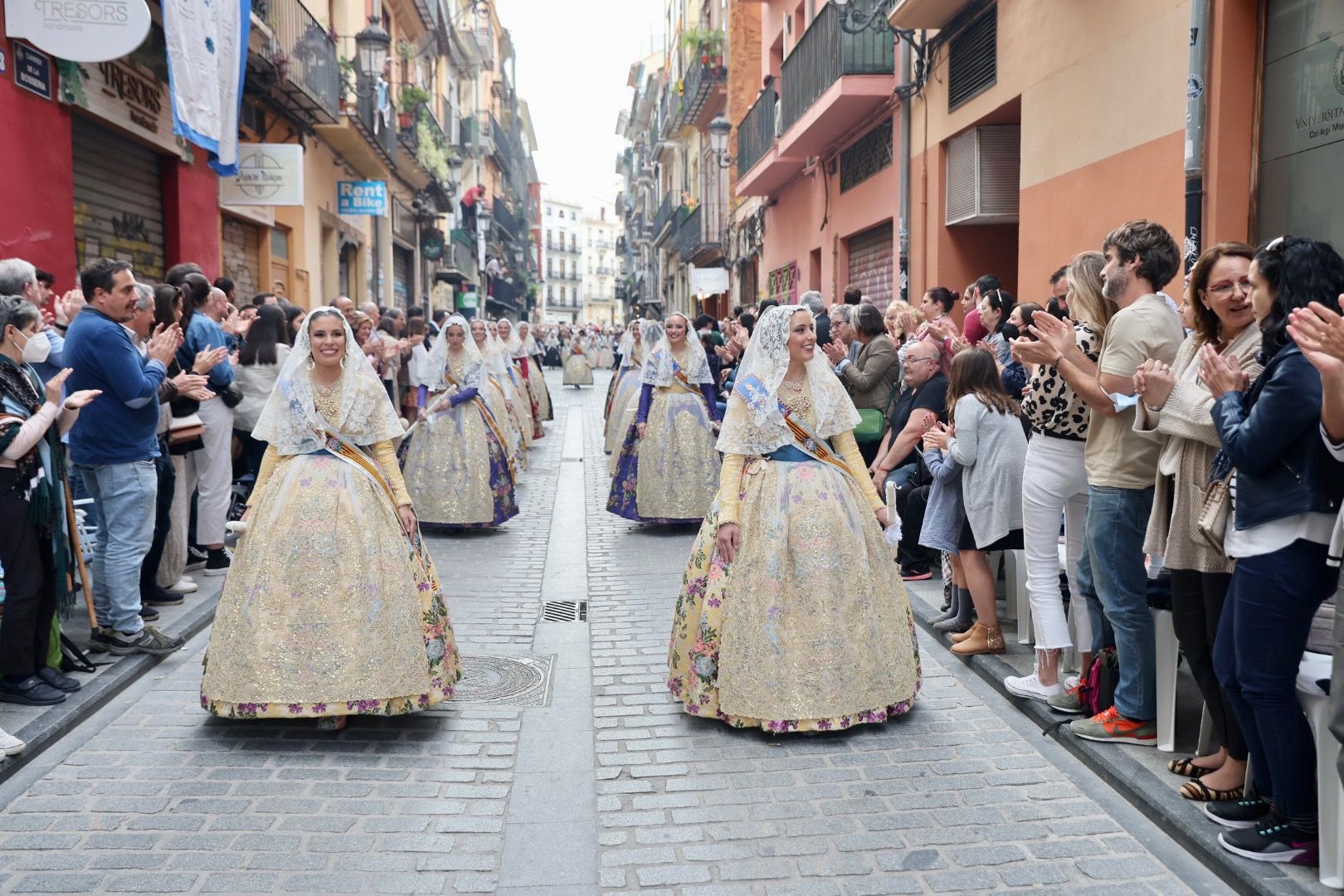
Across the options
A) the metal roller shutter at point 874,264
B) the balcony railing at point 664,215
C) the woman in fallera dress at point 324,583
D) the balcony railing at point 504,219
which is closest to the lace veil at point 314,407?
the woman in fallera dress at point 324,583

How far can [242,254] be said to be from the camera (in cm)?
1509

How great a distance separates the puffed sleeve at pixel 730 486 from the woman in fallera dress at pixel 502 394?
6600 millimetres

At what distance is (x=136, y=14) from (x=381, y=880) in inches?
276

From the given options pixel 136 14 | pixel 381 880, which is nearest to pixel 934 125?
A: pixel 136 14

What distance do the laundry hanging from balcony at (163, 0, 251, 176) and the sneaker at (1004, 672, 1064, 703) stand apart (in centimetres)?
863

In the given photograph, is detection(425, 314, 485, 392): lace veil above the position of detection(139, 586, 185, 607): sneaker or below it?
above

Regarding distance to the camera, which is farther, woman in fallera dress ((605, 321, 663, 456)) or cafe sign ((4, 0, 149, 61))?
woman in fallera dress ((605, 321, 663, 456))

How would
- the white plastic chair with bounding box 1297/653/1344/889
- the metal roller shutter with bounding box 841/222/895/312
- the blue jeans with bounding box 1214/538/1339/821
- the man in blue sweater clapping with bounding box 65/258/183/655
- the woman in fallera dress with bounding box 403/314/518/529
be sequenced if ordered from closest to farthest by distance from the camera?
the white plastic chair with bounding box 1297/653/1344/889 < the blue jeans with bounding box 1214/538/1339/821 < the man in blue sweater clapping with bounding box 65/258/183/655 < the woman in fallera dress with bounding box 403/314/518/529 < the metal roller shutter with bounding box 841/222/895/312

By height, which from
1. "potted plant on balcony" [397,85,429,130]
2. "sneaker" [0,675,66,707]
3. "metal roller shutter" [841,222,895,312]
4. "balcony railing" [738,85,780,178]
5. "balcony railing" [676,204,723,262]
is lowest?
"sneaker" [0,675,66,707]

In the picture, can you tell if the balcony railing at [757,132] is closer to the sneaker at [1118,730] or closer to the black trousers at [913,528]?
the black trousers at [913,528]

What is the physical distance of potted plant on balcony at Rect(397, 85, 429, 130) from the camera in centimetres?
2295

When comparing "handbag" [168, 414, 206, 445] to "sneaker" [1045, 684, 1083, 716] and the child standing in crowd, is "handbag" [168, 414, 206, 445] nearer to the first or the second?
the child standing in crowd

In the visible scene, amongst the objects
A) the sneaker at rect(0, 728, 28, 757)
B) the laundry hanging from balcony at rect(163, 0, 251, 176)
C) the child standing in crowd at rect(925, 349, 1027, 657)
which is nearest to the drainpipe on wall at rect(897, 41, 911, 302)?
the laundry hanging from balcony at rect(163, 0, 251, 176)

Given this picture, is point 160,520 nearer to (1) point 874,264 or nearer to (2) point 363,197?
(1) point 874,264
